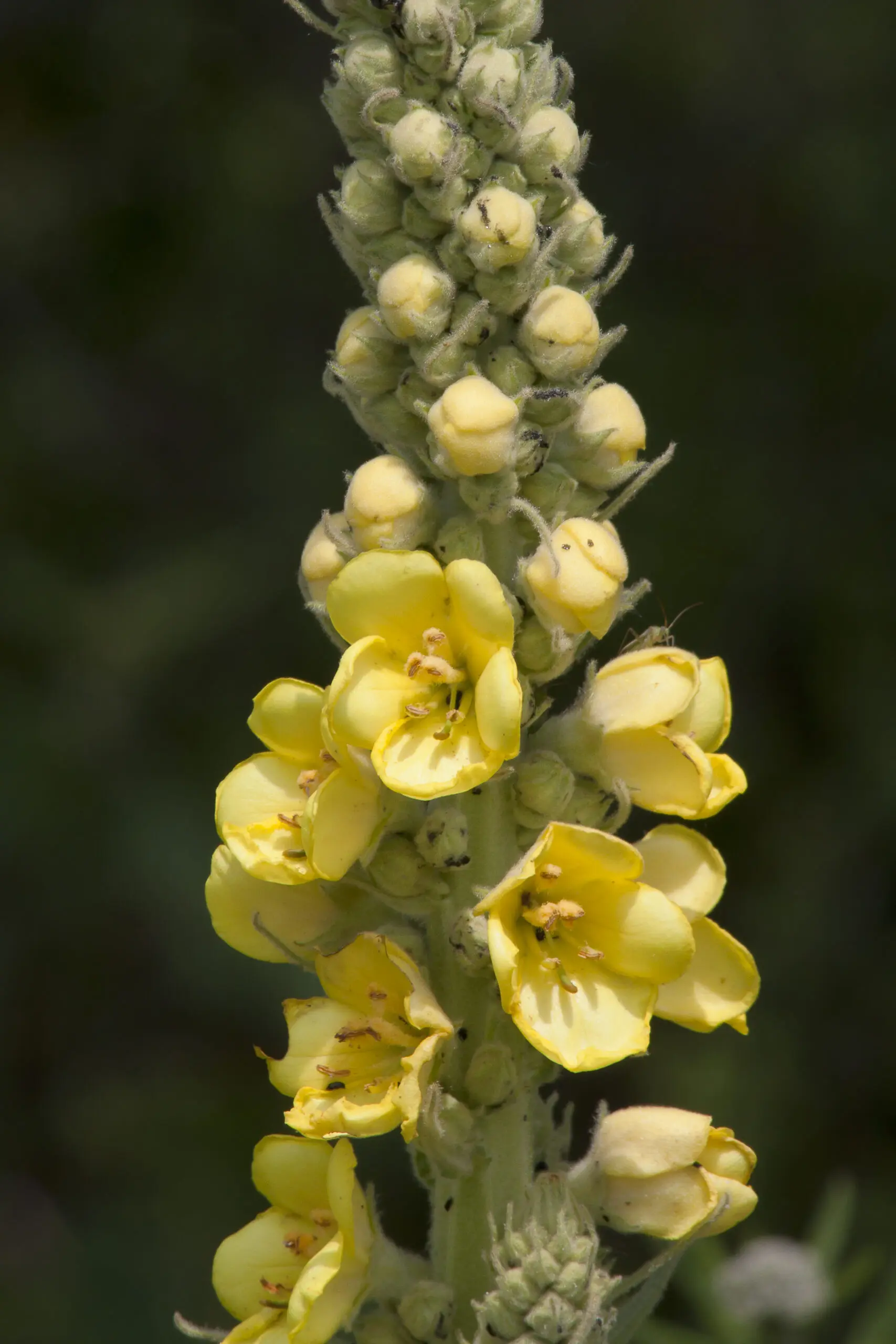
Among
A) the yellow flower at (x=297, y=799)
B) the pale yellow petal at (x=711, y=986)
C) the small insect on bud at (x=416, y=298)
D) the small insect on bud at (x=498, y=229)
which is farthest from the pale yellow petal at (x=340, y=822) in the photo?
the small insect on bud at (x=498, y=229)

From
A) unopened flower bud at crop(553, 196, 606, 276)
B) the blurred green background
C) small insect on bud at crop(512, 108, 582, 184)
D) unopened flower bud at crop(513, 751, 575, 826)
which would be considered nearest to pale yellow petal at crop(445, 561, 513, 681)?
unopened flower bud at crop(513, 751, 575, 826)

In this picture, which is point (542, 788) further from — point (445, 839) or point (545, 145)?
point (545, 145)

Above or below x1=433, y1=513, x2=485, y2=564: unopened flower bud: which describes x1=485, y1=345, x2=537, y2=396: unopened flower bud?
above

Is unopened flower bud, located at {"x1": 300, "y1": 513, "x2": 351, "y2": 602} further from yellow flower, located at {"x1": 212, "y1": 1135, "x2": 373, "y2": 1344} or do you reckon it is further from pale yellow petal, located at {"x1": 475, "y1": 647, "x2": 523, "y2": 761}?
yellow flower, located at {"x1": 212, "y1": 1135, "x2": 373, "y2": 1344}

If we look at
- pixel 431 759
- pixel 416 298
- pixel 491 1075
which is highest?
pixel 416 298

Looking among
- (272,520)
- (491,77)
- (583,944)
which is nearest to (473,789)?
(583,944)

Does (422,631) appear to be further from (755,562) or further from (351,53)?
(755,562)

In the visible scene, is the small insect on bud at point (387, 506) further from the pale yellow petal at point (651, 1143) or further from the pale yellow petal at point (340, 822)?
the pale yellow petal at point (651, 1143)
